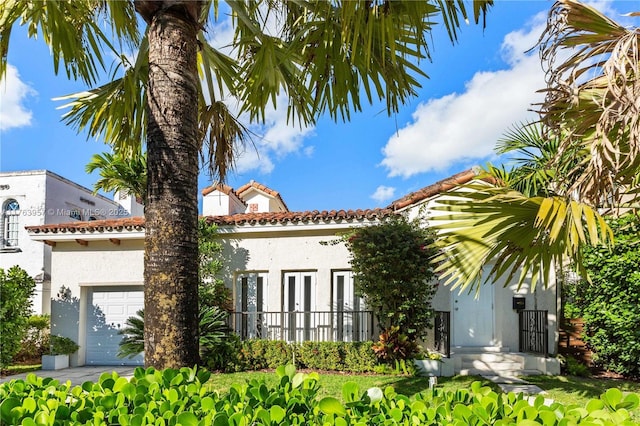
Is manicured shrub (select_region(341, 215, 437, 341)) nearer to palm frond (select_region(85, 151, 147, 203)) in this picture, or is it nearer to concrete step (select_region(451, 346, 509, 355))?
concrete step (select_region(451, 346, 509, 355))

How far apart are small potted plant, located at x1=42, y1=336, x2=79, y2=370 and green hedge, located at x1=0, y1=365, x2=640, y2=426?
1170 centimetres

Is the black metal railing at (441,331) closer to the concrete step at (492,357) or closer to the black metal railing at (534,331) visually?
the concrete step at (492,357)

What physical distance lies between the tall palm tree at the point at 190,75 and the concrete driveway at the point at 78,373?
705cm

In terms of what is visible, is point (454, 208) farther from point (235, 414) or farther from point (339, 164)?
point (339, 164)

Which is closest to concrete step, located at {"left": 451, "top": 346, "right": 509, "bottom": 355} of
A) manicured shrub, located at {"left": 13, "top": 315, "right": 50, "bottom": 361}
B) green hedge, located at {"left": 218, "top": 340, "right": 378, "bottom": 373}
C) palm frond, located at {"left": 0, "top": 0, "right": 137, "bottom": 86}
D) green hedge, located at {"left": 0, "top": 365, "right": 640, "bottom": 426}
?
green hedge, located at {"left": 218, "top": 340, "right": 378, "bottom": 373}

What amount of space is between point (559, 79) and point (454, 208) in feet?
5.15

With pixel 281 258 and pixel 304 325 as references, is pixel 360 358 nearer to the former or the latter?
pixel 304 325

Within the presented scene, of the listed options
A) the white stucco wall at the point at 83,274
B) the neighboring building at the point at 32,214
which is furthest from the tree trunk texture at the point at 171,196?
the neighboring building at the point at 32,214

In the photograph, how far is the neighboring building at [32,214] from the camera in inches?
701

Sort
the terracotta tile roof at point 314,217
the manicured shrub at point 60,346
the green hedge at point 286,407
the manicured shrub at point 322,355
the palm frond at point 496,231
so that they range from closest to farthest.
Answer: the green hedge at point 286,407 < the palm frond at point 496,231 < the manicured shrub at point 322,355 < the terracotta tile roof at point 314,217 < the manicured shrub at point 60,346

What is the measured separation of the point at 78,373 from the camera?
38.6ft

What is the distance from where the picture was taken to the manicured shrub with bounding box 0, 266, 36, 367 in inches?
462

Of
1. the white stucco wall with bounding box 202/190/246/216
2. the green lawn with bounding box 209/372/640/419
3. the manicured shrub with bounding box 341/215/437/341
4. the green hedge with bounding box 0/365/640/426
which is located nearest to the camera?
the green hedge with bounding box 0/365/640/426

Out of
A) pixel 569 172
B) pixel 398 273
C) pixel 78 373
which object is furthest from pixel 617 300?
pixel 78 373
